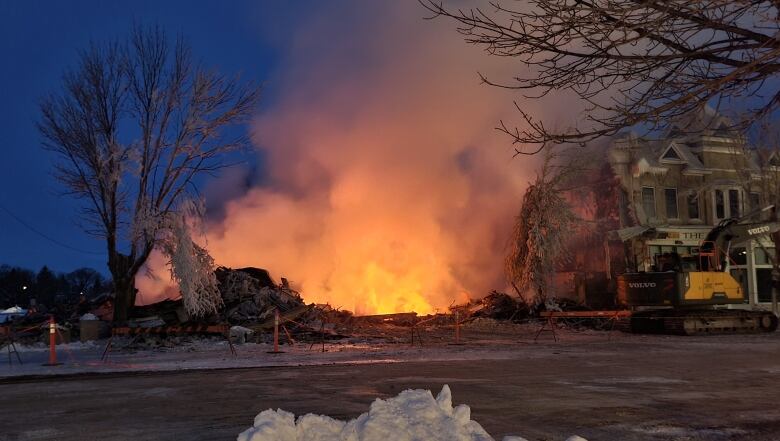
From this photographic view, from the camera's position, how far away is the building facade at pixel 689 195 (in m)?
32.1

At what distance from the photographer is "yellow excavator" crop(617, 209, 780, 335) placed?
915 inches

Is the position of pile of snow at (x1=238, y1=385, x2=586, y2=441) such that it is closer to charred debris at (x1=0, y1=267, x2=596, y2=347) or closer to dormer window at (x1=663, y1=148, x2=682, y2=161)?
charred debris at (x1=0, y1=267, x2=596, y2=347)

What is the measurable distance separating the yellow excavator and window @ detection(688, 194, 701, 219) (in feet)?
27.2

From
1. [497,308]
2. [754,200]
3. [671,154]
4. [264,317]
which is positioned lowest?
[497,308]

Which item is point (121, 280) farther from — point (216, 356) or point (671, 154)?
point (671, 154)

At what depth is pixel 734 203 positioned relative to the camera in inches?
1353

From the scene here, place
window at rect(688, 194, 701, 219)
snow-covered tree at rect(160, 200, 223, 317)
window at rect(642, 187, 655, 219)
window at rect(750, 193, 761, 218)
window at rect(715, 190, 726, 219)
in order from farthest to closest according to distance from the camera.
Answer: window at rect(715, 190, 726, 219) → window at rect(750, 193, 761, 218) → window at rect(688, 194, 701, 219) → window at rect(642, 187, 655, 219) → snow-covered tree at rect(160, 200, 223, 317)

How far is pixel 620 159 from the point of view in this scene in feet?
106

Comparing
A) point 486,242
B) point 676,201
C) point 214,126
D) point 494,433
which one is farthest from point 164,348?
point 676,201

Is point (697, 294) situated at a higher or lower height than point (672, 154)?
lower

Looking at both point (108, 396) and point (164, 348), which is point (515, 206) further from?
point (108, 396)

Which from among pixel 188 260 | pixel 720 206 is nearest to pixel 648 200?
pixel 720 206

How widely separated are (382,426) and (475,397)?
450 centimetres

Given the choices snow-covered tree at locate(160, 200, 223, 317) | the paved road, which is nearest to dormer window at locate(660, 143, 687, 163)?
the paved road
